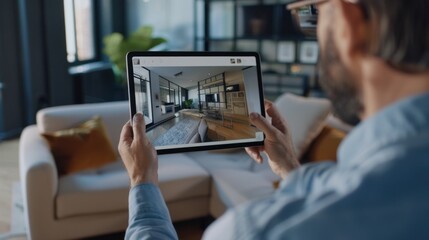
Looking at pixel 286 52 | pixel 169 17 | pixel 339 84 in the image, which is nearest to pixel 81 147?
pixel 339 84

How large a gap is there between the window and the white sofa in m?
2.76

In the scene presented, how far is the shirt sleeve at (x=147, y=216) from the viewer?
0.71m

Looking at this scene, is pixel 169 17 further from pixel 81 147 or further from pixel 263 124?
pixel 263 124

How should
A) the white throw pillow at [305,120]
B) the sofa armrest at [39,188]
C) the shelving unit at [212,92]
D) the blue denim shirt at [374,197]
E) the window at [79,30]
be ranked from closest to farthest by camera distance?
1. the blue denim shirt at [374,197]
2. the shelving unit at [212,92]
3. the sofa armrest at [39,188]
4. the white throw pillow at [305,120]
5. the window at [79,30]

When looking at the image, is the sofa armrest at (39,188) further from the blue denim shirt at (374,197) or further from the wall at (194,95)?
the blue denim shirt at (374,197)

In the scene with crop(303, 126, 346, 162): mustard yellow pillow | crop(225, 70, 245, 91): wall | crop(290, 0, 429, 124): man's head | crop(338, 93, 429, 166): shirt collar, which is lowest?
crop(303, 126, 346, 162): mustard yellow pillow

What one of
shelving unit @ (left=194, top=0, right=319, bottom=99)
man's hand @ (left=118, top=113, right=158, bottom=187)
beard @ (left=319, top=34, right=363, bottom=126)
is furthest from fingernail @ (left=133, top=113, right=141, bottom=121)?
shelving unit @ (left=194, top=0, right=319, bottom=99)

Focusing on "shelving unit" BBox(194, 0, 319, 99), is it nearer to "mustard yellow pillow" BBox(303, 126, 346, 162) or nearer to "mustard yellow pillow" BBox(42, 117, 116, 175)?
"mustard yellow pillow" BBox(303, 126, 346, 162)

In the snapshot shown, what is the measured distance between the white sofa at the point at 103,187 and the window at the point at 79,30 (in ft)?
9.06

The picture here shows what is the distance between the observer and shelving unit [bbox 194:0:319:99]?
5500 millimetres

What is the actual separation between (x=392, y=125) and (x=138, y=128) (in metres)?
0.54

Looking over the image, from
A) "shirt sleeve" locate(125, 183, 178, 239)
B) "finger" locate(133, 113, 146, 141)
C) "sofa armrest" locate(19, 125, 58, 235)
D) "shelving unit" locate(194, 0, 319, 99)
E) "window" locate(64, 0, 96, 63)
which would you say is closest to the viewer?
"shirt sleeve" locate(125, 183, 178, 239)

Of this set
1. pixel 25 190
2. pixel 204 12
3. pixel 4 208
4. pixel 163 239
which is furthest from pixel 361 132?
pixel 204 12

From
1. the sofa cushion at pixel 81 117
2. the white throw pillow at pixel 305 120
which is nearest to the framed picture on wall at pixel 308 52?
the white throw pillow at pixel 305 120
